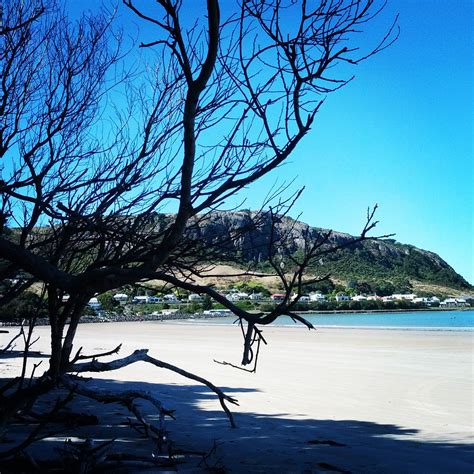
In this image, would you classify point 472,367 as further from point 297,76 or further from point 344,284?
point 344,284

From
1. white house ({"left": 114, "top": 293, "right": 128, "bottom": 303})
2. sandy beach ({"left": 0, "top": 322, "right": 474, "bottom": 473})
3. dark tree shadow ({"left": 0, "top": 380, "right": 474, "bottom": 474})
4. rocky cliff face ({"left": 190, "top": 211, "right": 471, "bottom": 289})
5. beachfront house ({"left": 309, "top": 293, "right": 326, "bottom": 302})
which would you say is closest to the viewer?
rocky cliff face ({"left": 190, "top": 211, "right": 471, "bottom": 289})

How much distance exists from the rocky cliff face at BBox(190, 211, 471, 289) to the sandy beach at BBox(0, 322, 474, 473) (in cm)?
169

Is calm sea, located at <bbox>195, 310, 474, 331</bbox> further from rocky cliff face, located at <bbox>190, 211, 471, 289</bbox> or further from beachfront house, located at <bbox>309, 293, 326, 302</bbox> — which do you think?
beachfront house, located at <bbox>309, 293, 326, 302</bbox>

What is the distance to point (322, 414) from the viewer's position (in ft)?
28.0

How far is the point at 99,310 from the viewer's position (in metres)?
78.8

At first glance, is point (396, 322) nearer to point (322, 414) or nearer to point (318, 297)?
point (322, 414)

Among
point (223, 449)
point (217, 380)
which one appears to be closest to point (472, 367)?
point (217, 380)

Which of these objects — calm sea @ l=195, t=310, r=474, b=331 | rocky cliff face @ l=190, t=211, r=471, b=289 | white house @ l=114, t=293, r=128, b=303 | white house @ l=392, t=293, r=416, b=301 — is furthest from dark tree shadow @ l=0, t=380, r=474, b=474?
white house @ l=392, t=293, r=416, b=301

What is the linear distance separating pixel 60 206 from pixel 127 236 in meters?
0.55

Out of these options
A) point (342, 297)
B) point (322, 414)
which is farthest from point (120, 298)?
point (322, 414)

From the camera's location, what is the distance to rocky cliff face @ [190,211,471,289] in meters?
4.12

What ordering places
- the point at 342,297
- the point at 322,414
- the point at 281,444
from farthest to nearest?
the point at 342,297 < the point at 322,414 < the point at 281,444

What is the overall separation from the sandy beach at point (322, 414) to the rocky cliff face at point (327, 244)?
5.54 ft

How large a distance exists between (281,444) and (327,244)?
2706mm
